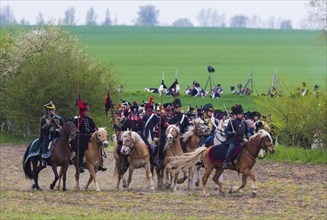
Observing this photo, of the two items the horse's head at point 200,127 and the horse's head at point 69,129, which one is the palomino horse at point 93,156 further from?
the horse's head at point 200,127

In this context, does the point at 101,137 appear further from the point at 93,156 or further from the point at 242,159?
the point at 242,159

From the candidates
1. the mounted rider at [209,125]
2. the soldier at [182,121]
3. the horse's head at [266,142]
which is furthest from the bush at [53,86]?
the horse's head at [266,142]

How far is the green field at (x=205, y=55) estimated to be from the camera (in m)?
98.6

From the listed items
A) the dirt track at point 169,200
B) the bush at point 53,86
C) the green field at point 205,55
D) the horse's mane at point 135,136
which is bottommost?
the dirt track at point 169,200

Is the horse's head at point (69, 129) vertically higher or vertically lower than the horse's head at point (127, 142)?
higher

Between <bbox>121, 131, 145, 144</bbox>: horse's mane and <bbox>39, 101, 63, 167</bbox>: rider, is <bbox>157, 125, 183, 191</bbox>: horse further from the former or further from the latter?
<bbox>39, 101, 63, 167</bbox>: rider

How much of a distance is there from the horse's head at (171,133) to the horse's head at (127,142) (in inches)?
37.1

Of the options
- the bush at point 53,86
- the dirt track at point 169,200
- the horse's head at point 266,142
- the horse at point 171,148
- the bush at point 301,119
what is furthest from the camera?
the bush at point 53,86

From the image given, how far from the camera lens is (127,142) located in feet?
80.3

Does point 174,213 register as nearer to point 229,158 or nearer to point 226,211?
point 226,211

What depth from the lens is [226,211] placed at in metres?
20.6

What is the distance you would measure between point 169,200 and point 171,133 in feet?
8.81

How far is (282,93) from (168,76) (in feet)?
205

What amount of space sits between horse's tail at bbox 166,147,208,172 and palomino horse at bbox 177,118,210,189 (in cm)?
112
